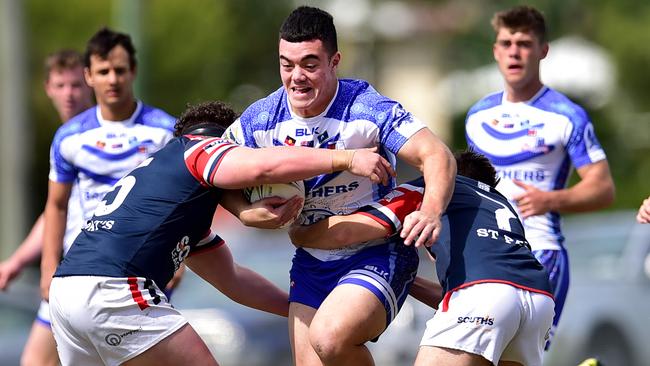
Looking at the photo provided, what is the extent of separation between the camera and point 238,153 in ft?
20.0

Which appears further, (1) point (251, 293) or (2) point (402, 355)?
(2) point (402, 355)

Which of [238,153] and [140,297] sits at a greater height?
[238,153]

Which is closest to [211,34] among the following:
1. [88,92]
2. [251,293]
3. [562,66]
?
[562,66]

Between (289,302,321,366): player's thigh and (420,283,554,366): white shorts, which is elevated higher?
(420,283,554,366): white shorts

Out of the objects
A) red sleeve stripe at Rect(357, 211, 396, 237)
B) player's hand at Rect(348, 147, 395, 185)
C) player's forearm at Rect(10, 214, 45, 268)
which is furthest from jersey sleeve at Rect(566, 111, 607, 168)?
player's forearm at Rect(10, 214, 45, 268)

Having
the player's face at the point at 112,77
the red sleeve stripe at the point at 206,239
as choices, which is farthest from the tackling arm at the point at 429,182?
the player's face at the point at 112,77

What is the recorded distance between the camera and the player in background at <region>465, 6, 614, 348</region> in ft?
25.9

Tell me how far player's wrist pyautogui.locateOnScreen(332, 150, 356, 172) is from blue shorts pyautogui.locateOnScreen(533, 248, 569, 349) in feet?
7.45

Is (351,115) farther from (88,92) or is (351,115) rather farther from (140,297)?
(88,92)

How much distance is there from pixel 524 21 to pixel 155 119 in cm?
256

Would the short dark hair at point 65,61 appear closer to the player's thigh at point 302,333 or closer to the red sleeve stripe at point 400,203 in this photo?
the player's thigh at point 302,333

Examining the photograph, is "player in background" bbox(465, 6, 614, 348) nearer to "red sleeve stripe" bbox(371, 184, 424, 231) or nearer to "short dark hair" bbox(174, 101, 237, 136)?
"red sleeve stripe" bbox(371, 184, 424, 231)

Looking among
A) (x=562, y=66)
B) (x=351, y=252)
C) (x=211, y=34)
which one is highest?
(x=351, y=252)

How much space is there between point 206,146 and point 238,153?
0.64 ft
